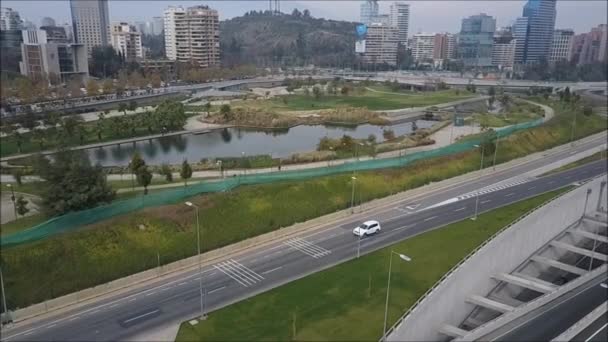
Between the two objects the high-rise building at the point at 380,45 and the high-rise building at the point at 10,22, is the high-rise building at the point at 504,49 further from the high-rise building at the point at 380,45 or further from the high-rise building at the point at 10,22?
the high-rise building at the point at 10,22

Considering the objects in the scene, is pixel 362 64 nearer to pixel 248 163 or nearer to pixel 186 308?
pixel 248 163

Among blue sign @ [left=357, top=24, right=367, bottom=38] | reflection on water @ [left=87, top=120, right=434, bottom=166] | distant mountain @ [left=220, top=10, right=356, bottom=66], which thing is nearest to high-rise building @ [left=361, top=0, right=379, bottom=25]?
distant mountain @ [left=220, top=10, right=356, bottom=66]

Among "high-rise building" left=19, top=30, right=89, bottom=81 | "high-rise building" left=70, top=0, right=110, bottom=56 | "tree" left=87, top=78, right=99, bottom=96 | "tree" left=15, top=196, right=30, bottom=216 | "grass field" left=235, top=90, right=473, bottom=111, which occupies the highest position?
"high-rise building" left=70, top=0, right=110, bottom=56

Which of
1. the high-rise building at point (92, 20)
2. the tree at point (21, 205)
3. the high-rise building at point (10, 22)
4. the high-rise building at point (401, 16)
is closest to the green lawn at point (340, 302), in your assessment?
the tree at point (21, 205)

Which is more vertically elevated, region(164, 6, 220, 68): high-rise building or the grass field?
region(164, 6, 220, 68): high-rise building

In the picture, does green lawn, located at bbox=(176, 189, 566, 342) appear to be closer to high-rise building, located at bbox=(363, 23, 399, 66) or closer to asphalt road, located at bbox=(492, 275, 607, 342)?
asphalt road, located at bbox=(492, 275, 607, 342)

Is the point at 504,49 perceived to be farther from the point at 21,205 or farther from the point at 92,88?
the point at 21,205

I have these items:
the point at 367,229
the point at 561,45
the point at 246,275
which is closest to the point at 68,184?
the point at 246,275
